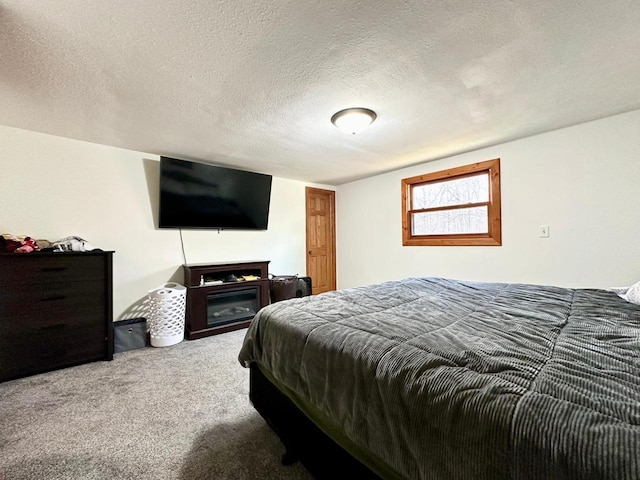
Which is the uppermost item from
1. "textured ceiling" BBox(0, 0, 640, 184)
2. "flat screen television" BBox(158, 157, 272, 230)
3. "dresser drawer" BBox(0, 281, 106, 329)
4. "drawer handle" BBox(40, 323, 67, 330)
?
"textured ceiling" BBox(0, 0, 640, 184)

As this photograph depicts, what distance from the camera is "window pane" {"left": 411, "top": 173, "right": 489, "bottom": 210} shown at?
3480 millimetres

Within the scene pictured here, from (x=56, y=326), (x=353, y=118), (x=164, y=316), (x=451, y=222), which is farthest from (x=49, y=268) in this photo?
(x=451, y=222)

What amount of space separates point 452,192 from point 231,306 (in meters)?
3.33

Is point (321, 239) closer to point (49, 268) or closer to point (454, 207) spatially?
point (454, 207)

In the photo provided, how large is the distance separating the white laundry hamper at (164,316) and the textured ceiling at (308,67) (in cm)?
166

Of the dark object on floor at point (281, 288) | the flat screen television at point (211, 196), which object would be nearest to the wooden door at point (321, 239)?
the dark object on floor at point (281, 288)

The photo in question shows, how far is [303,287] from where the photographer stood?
14.4 feet

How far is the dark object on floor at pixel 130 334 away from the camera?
2.86 metres

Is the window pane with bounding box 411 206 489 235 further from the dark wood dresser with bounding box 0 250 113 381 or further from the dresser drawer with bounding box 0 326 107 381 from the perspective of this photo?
the dresser drawer with bounding box 0 326 107 381

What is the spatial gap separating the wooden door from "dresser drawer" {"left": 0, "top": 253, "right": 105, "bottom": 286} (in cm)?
306

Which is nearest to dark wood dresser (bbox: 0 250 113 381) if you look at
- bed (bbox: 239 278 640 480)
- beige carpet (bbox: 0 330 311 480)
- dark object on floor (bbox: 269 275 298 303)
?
beige carpet (bbox: 0 330 311 480)

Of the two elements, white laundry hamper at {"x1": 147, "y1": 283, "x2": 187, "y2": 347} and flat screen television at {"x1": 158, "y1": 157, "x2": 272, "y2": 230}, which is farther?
flat screen television at {"x1": 158, "y1": 157, "x2": 272, "y2": 230}

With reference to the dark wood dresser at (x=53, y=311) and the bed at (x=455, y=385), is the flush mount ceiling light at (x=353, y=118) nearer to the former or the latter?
the bed at (x=455, y=385)

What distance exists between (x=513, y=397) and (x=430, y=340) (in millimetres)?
385
